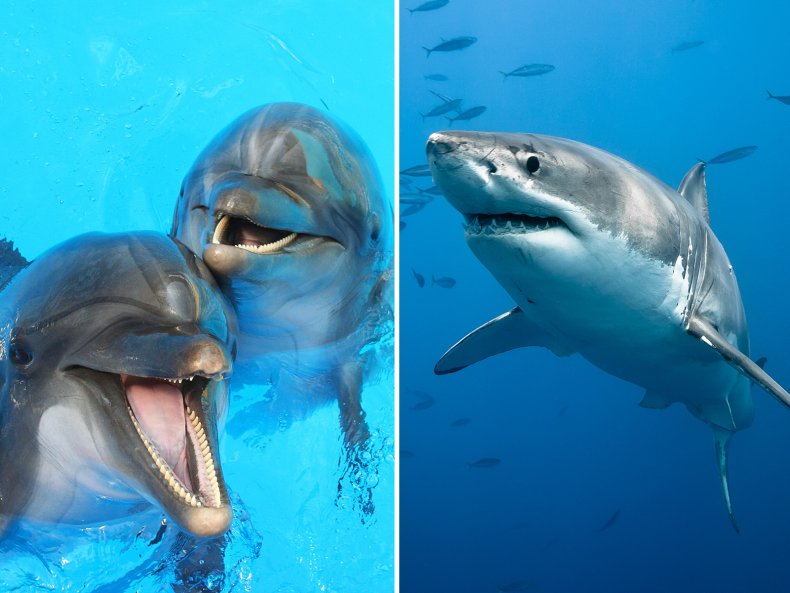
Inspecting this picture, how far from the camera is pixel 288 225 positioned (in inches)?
82.4

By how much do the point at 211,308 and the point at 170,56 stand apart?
3123 millimetres

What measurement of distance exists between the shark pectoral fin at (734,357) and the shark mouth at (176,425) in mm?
2684

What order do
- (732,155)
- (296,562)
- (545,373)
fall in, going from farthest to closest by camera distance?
(545,373) → (732,155) → (296,562)

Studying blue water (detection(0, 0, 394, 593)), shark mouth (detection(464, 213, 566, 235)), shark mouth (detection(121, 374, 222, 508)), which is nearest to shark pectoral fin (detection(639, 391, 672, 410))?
blue water (detection(0, 0, 394, 593))

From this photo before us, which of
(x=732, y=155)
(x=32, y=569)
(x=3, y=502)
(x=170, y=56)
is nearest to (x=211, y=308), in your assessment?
(x=3, y=502)

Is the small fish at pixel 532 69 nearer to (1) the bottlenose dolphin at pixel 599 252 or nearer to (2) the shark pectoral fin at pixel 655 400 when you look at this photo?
(2) the shark pectoral fin at pixel 655 400

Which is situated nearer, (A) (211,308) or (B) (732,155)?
(A) (211,308)

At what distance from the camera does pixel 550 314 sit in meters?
3.35

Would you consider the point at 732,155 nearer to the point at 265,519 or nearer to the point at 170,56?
the point at 170,56

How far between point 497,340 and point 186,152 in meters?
2.36

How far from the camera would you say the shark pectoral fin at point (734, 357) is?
3262 mm

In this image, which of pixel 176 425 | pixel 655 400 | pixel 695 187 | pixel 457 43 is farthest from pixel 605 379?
pixel 176 425

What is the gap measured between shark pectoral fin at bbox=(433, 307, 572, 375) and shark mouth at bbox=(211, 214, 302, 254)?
238 cm

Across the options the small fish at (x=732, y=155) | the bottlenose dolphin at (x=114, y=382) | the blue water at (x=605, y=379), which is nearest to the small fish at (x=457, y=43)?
the small fish at (x=732, y=155)
